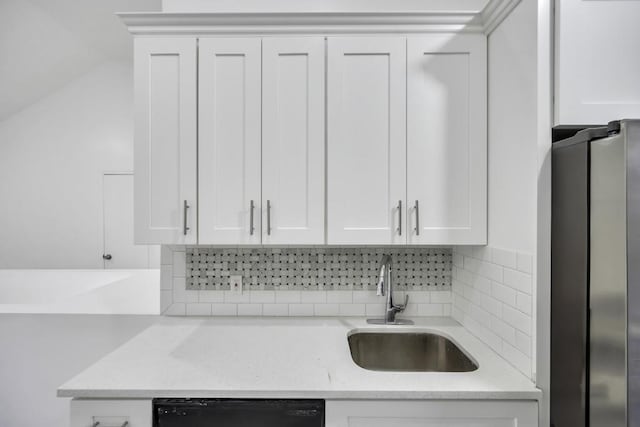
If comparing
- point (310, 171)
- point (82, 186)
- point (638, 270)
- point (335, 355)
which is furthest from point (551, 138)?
point (82, 186)

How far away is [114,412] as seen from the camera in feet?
4.04

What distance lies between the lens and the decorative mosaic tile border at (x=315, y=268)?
1.97 meters

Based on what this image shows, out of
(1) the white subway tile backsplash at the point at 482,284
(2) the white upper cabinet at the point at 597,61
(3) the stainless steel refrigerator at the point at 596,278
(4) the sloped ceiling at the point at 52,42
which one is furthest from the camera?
(4) the sloped ceiling at the point at 52,42

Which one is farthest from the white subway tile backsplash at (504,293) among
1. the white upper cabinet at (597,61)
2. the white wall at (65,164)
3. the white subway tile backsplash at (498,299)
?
the white wall at (65,164)

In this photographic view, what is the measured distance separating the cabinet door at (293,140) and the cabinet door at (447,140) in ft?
1.26

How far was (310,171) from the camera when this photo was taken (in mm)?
1644

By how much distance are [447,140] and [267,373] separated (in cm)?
114

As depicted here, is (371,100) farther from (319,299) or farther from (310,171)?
(319,299)

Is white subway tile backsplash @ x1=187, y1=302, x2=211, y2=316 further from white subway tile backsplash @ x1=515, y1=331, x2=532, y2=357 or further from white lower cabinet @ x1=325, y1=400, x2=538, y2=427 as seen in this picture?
white subway tile backsplash @ x1=515, y1=331, x2=532, y2=357

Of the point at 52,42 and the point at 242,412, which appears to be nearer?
the point at 242,412

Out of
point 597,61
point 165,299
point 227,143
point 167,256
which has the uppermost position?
point 597,61

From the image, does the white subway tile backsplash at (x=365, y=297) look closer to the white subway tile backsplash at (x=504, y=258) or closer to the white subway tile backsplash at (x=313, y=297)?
the white subway tile backsplash at (x=313, y=297)

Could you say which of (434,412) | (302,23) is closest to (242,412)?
(434,412)

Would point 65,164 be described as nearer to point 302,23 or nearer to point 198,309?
point 198,309
